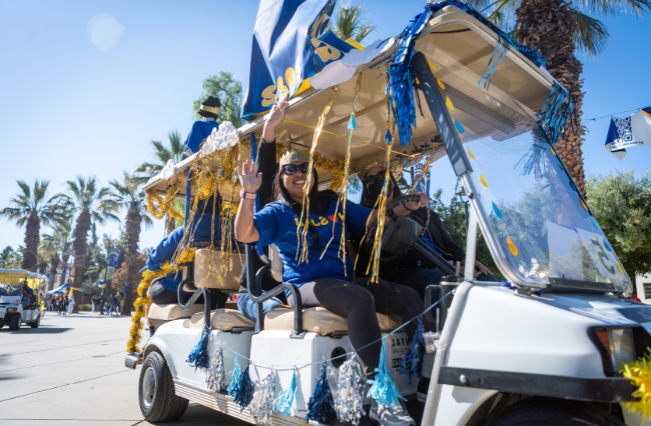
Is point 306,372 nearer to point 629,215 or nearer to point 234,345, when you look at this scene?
point 234,345

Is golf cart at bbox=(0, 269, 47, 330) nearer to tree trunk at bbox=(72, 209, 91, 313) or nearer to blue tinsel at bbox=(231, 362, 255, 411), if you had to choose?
tree trunk at bbox=(72, 209, 91, 313)

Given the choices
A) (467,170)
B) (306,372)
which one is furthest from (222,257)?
(467,170)

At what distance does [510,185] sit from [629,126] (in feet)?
27.9

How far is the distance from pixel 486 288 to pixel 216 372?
7.02 feet

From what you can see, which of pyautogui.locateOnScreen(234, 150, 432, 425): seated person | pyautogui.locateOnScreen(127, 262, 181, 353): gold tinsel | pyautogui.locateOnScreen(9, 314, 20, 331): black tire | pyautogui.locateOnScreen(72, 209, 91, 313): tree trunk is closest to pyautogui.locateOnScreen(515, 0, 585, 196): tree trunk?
pyautogui.locateOnScreen(234, 150, 432, 425): seated person

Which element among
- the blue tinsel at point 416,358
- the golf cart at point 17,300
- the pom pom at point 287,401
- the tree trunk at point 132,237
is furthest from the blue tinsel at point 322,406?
the tree trunk at point 132,237

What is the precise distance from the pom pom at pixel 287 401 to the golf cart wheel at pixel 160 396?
Result: 181 centimetres

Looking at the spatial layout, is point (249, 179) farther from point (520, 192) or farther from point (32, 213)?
point (32, 213)

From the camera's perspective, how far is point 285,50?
2.77m

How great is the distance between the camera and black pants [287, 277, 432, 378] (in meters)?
2.31

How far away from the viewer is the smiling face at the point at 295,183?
321cm

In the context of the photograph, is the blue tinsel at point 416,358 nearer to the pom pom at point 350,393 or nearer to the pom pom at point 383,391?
the pom pom at point 383,391

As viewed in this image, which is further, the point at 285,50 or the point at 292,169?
the point at 292,169

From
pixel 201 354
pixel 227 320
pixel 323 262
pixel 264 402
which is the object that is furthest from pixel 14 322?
pixel 323 262
